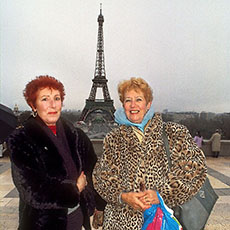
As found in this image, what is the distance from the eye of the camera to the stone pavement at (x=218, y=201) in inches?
148

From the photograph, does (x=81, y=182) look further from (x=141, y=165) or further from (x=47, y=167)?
(x=141, y=165)

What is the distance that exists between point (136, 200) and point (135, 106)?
0.71m

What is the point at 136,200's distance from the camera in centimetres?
182

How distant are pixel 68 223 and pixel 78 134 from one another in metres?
0.73

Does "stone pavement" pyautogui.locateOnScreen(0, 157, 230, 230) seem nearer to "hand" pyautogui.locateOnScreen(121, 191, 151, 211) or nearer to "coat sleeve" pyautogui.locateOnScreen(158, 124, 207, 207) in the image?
"coat sleeve" pyautogui.locateOnScreen(158, 124, 207, 207)

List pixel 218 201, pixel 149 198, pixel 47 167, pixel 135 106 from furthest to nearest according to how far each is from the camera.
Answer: pixel 218 201, pixel 135 106, pixel 47 167, pixel 149 198

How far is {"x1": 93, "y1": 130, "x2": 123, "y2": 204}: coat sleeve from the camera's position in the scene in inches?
76.0

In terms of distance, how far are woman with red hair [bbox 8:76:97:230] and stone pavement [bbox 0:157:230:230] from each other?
204 cm

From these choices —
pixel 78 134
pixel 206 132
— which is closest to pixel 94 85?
pixel 206 132

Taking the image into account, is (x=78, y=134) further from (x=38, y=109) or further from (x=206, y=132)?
(x=206, y=132)

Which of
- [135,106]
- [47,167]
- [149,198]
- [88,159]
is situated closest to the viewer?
[149,198]

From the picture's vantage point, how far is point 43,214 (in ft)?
6.31

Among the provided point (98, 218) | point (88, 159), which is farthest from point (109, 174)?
point (98, 218)

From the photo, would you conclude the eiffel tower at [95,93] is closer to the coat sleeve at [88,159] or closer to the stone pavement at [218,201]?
the stone pavement at [218,201]
